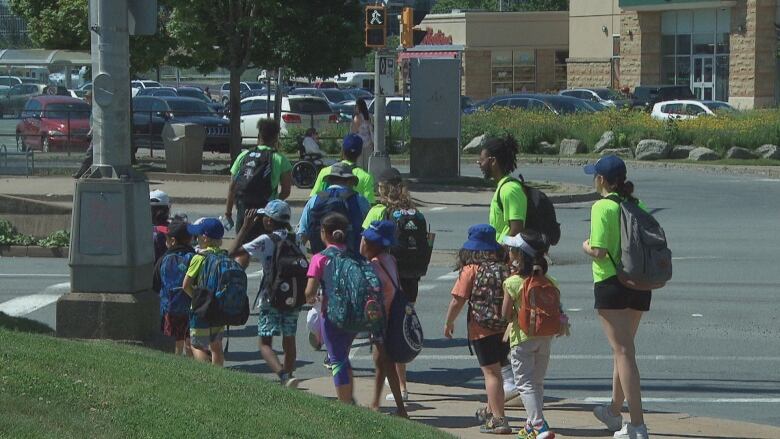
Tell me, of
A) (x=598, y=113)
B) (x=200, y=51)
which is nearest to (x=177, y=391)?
(x=200, y=51)

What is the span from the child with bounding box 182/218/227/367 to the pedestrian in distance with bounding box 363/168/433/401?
109 centimetres

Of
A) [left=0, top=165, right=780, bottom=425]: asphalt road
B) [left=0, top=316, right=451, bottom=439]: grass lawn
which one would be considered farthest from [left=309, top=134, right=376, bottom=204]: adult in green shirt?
[left=0, top=316, right=451, bottom=439]: grass lawn

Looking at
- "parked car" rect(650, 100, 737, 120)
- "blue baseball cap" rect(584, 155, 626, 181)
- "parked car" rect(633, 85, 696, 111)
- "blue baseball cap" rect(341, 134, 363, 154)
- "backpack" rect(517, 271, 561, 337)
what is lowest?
"backpack" rect(517, 271, 561, 337)

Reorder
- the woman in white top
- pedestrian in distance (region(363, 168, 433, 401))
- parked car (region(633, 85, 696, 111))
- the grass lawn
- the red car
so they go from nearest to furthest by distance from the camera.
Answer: the grass lawn
pedestrian in distance (region(363, 168, 433, 401))
the woman in white top
the red car
parked car (region(633, 85, 696, 111))

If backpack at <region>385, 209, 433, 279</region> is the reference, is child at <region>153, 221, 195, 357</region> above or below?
below

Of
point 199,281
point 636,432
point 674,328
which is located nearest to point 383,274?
point 199,281

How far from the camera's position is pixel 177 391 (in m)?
6.82

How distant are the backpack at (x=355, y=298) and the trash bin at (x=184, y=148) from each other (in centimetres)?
2098

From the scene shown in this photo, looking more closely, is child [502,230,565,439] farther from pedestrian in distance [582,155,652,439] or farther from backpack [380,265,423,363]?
backpack [380,265,423,363]

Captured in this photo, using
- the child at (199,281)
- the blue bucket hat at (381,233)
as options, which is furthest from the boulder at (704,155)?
the blue bucket hat at (381,233)

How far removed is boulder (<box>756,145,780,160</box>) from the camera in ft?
111

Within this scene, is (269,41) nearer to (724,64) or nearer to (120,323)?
(120,323)

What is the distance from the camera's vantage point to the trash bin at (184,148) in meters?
28.7

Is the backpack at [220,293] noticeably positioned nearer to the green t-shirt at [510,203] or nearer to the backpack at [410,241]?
the backpack at [410,241]
